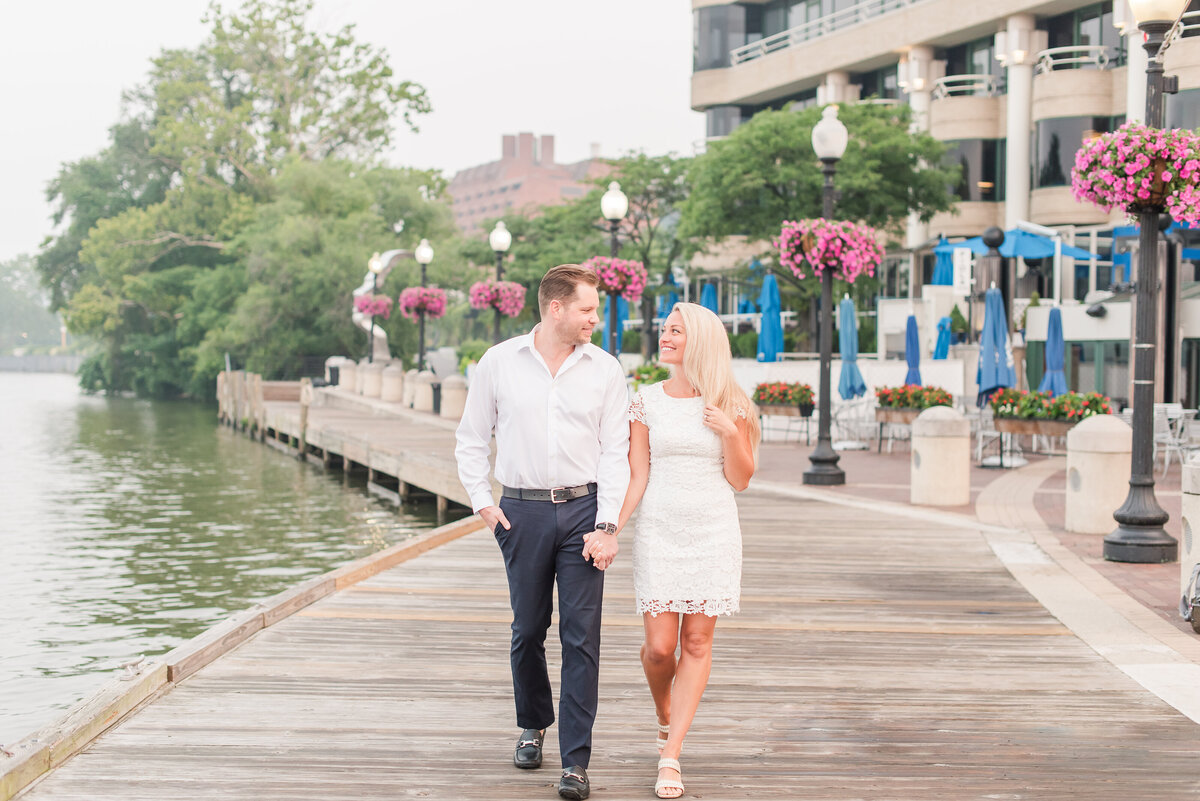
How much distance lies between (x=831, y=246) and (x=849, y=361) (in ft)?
25.4

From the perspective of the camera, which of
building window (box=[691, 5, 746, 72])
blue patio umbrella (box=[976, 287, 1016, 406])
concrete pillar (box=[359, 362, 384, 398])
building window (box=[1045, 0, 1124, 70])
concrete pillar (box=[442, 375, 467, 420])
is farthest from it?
building window (box=[691, 5, 746, 72])

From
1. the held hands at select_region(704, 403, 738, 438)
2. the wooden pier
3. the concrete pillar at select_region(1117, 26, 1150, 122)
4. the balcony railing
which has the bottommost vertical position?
the wooden pier

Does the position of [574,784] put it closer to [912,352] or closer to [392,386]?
[912,352]

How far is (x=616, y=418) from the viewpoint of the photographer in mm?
5051

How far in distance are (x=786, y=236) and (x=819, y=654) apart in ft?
35.9

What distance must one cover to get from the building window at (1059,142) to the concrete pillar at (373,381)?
2243cm

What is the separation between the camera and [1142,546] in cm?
1062

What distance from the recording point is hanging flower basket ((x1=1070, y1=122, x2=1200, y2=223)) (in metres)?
10.2

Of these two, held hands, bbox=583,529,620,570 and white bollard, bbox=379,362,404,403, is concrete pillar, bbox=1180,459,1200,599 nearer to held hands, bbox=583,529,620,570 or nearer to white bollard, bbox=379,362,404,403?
held hands, bbox=583,529,620,570

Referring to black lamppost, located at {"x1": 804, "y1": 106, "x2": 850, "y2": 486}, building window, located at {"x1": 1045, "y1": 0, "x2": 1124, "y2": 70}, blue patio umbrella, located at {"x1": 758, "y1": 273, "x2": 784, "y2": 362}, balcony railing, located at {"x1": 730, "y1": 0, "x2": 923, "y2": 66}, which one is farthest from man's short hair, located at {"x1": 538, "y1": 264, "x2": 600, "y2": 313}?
balcony railing, located at {"x1": 730, "y1": 0, "x2": 923, "y2": 66}

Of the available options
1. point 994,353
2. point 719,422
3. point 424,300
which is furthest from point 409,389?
point 719,422

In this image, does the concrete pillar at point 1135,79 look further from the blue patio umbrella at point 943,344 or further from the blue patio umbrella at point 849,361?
the blue patio umbrella at point 849,361

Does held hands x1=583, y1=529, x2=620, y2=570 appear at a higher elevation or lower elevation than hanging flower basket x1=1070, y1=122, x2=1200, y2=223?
lower

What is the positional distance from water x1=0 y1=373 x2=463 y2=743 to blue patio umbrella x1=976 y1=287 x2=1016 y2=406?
379 inches
